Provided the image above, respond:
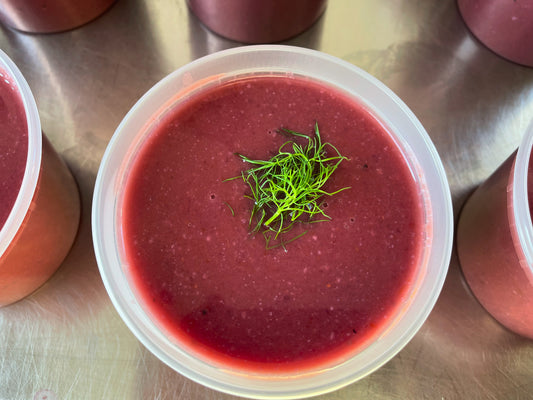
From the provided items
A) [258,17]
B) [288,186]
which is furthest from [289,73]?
[288,186]

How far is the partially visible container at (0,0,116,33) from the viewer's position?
1.42m

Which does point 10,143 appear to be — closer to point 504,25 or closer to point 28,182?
point 28,182

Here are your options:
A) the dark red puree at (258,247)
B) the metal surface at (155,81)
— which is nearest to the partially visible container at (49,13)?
the metal surface at (155,81)

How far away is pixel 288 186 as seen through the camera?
1.22m

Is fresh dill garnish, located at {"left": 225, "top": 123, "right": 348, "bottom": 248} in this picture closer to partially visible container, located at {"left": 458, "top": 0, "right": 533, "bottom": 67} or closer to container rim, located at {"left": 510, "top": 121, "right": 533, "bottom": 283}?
container rim, located at {"left": 510, "top": 121, "right": 533, "bottom": 283}

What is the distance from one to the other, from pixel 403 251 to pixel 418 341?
0.33m

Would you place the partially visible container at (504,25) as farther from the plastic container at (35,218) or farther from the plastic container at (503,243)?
the plastic container at (35,218)

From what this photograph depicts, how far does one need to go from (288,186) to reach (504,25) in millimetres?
789

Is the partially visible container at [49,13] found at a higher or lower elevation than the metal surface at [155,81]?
higher

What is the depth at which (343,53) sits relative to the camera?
1.58 m

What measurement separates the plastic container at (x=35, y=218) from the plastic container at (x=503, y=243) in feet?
3.46

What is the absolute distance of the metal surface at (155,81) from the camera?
139cm

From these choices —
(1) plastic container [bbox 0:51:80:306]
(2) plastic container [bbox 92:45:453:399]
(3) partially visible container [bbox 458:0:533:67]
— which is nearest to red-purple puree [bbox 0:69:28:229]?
(1) plastic container [bbox 0:51:80:306]

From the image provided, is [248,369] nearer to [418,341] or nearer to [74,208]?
[418,341]
